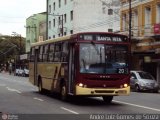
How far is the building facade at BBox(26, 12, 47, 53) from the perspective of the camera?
95.1 meters

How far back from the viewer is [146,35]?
145 feet

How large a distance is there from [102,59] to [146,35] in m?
23.7

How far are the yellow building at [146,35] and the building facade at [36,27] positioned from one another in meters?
46.9

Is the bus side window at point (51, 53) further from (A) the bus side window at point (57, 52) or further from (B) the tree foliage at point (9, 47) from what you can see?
(B) the tree foliage at point (9, 47)

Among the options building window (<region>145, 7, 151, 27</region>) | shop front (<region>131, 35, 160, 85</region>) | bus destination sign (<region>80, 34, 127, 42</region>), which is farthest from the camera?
building window (<region>145, 7, 151, 27</region>)

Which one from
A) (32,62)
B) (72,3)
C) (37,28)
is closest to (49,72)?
(32,62)

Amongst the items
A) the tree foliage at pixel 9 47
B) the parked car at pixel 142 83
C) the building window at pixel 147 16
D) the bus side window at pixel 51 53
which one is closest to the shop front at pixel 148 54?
the building window at pixel 147 16

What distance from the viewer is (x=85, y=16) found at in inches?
2948

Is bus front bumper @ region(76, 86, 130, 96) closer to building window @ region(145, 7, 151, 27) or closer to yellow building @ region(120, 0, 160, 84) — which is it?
yellow building @ region(120, 0, 160, 84)

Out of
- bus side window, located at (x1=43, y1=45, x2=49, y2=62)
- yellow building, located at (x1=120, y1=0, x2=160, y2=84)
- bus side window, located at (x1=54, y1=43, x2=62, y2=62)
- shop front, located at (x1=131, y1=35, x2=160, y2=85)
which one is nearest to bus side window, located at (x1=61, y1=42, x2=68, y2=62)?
bus side window, located at (x1=54, y1=43, x2=62, y2=62)

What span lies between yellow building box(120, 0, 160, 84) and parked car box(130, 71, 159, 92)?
13.7ft

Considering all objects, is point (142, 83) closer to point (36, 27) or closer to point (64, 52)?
point (64, 52)

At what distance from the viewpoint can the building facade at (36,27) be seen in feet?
312

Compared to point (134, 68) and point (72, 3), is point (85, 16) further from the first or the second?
point (134, 68)
